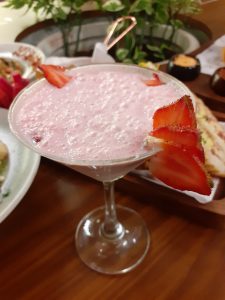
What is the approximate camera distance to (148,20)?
1.47 metres

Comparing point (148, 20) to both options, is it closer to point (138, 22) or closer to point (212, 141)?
point (138, 22)

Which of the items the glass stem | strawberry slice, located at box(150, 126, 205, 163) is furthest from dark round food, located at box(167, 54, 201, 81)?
strawberry slice, located at box(150, 126, 205, 163)

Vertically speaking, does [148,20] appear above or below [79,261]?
above

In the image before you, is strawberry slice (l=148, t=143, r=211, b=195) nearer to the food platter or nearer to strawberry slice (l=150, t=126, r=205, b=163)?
strawberry slice (l=150, t=126, r=205, b=163)

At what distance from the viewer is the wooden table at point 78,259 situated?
0.60 meters

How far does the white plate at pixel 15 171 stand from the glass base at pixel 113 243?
14 cm

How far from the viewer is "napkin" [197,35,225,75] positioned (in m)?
1.24

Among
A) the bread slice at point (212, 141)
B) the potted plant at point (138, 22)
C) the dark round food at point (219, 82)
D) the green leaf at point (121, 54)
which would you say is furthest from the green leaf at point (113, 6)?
the bread slice at point (212, 141)

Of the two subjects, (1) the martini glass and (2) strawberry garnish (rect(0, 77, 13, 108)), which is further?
(2) strawberry garnish (rect(0, 77, 13, 108))

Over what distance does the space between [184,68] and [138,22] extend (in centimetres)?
33

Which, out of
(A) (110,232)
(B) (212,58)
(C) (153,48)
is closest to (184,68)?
(B) (212,58)

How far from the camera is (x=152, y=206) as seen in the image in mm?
747

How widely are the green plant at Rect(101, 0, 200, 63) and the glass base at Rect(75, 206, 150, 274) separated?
0.73 meters

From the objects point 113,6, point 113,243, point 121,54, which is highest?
point 113,6
